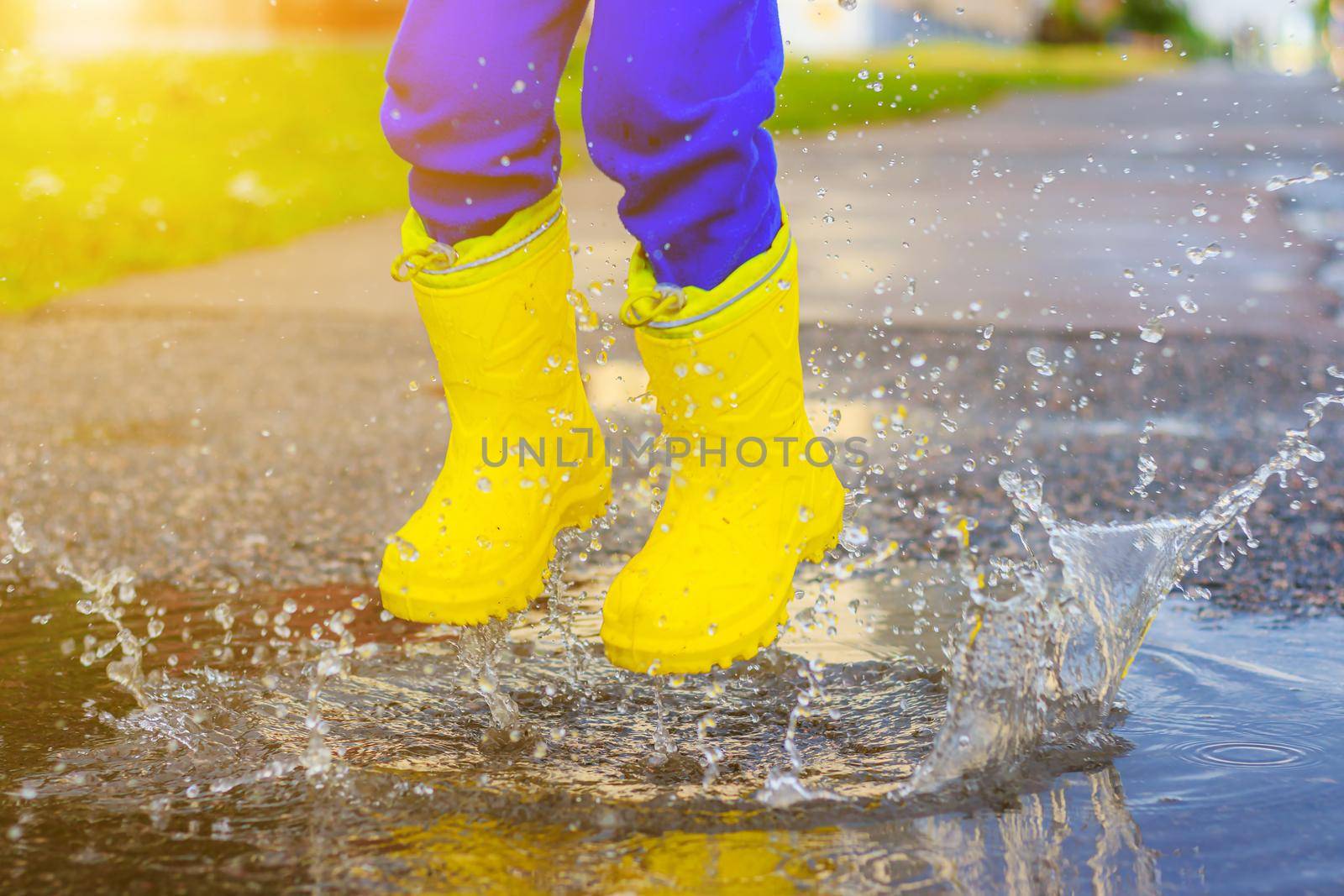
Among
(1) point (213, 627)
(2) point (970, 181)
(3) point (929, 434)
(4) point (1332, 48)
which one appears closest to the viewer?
(1) point (213, 627)

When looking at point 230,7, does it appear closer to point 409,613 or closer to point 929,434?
point 929,434

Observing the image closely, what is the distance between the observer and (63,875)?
1.38 meters

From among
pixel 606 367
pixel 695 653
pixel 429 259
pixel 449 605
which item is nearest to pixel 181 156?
pixel 606 367

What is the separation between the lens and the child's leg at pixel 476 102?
66.6 inches

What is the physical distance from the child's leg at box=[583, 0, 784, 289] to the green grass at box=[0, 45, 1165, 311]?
12.2 feet

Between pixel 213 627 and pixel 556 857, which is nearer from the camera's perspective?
pixel 556 857

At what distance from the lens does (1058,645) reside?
70.5 inches

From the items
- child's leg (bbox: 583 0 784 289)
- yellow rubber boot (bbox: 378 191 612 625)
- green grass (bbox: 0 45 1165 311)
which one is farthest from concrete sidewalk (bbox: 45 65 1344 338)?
child's leg (bbox: 583 0 784 289)

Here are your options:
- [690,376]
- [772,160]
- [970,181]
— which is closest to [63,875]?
[690,376]

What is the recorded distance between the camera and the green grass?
18.7ft

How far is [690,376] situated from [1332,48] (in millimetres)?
15001

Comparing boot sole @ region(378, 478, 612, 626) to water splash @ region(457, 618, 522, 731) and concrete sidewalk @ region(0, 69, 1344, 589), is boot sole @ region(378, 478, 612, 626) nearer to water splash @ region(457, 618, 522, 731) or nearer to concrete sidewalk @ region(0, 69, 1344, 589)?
water splash @ region(457, 618, 522, 731)

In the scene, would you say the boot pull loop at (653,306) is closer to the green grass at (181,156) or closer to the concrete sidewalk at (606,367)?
the concrete sidewalk at (606,367)

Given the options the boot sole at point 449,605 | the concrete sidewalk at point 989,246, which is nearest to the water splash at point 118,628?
the boot sole at point 449,605
